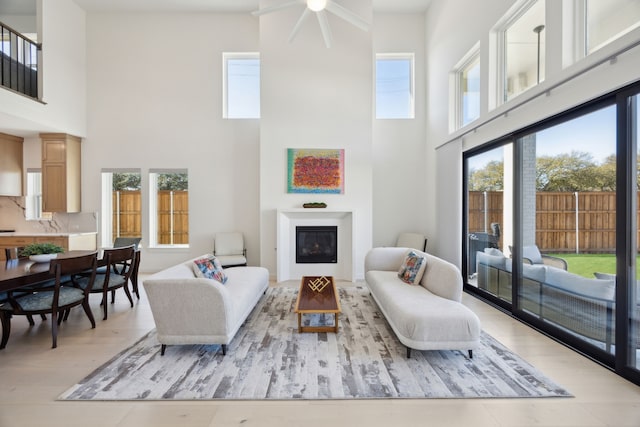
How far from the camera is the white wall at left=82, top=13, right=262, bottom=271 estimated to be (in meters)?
6.16

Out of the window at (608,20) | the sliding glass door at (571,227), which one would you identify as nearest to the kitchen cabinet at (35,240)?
the sliding glass door at (571,227)

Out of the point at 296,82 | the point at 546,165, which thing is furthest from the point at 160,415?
the point at 296,82

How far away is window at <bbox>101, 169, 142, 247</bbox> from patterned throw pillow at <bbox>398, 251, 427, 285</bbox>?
5480 millimetres

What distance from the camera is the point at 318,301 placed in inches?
128

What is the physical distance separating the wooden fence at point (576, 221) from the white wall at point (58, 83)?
754 centimetres

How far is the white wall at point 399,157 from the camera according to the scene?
20.3 feet

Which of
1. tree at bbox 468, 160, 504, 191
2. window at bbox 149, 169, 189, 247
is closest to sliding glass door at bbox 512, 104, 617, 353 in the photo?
tree at bbox 468, 160, 504, 191

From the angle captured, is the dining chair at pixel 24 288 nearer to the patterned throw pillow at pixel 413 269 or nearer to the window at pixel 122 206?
the window at pixel 122 206

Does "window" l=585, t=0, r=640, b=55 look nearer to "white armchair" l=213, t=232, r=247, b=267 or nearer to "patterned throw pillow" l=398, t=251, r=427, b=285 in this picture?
"patterned throw pillow" l=398, t=251, r=427, b=285

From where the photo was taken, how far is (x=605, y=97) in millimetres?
2424

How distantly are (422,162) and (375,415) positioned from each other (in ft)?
17.3

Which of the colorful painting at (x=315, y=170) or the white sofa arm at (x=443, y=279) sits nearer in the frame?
the white sofa arm at (x=443, y=279)

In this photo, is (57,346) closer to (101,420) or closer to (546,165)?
(101,420)

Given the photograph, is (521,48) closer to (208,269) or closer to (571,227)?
(571,227)
